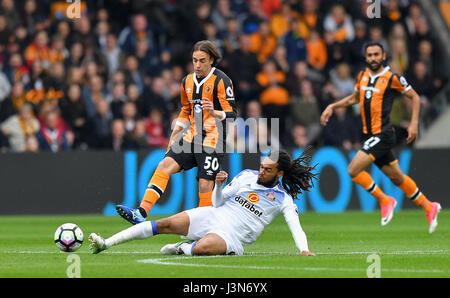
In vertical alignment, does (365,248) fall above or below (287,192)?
below

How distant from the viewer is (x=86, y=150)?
18.0 m

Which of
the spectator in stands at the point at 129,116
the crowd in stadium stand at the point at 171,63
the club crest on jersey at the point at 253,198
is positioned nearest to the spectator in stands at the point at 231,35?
the crowd in stadium stand at the point at 171,63

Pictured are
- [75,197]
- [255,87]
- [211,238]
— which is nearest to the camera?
[211,238]

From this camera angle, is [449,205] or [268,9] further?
[268,9]

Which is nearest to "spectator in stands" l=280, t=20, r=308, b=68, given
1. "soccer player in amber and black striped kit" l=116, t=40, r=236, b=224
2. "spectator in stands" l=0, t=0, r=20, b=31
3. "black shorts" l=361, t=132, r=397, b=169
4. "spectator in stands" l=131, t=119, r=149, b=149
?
"spectator in stands" l=131, t=119, r=149, b=149

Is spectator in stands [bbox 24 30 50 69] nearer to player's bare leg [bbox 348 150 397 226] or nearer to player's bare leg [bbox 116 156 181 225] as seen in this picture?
Answer: player's bare leg [bbox 348 150 397 226]

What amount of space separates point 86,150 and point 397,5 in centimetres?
849

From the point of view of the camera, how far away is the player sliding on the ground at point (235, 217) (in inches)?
377

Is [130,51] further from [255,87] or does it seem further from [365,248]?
[365,248]

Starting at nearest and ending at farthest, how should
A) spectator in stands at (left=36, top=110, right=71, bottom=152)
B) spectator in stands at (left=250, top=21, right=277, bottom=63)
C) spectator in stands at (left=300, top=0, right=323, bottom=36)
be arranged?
spectator in stands at (left=36, top=110, right=71, bottom=152) < spectator in stands at (left=250, top=21, right=277, bottom=63) < spectator in stands at (left=300, top=0, right=323, bottom=36)

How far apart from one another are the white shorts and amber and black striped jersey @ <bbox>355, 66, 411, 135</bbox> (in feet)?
15.2

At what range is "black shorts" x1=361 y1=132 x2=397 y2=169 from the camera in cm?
1357

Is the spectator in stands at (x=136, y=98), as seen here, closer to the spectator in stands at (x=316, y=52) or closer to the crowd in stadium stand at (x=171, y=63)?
the crowd in stadium stand at (x=171, y=63)

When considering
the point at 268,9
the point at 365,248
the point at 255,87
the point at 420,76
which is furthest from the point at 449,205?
the point at 365,248
